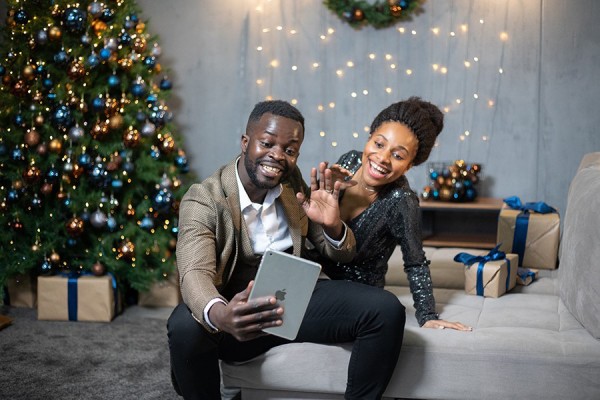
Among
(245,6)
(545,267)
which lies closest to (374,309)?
(545,267)

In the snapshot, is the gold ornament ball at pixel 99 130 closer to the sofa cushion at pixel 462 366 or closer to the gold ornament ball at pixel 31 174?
the gold ornament ball at pixel 31 174

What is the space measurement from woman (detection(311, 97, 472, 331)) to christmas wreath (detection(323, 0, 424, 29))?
2125mm

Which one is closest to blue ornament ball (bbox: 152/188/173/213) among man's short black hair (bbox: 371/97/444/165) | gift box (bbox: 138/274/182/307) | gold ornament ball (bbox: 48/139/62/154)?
gift box (bbox: 138/274/182/307)

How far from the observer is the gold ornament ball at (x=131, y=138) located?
3.86 metres

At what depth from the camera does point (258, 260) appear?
2352 millimetres

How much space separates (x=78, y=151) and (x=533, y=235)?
7.24 ft

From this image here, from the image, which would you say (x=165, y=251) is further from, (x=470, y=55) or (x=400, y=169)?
(x=470, y=55)

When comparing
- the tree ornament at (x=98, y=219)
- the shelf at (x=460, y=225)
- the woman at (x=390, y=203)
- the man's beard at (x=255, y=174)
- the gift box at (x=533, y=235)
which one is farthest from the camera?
the shelf at (x=460, y=225)

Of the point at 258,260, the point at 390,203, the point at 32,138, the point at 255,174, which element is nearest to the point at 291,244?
the point at 258,260

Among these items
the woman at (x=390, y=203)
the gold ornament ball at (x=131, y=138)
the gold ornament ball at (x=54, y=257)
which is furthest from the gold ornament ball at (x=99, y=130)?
the woman at (x=390, y=203)

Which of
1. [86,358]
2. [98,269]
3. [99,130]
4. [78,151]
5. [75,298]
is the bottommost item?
[86,358]

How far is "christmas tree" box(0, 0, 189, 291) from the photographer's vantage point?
12.3ft

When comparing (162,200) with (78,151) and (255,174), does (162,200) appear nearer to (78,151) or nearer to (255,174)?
(78,151)

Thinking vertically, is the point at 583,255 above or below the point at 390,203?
below
